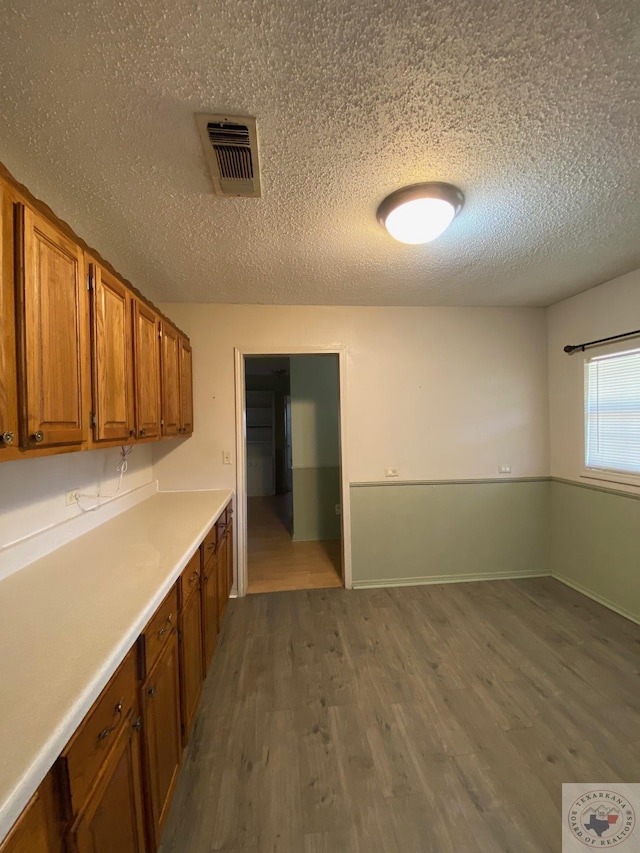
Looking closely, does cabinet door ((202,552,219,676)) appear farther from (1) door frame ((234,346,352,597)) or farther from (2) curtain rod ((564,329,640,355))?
(2) curtain rod ((564,329,640,355))

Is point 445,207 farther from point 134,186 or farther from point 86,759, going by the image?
point 86,759

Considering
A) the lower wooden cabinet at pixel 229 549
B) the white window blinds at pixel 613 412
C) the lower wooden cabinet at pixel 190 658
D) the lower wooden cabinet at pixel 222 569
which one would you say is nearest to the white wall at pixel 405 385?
the lower wooden cabinet at pixel 229 549

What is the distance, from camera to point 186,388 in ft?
8.71

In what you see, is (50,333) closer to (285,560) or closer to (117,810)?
(117,810)

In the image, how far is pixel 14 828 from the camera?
539 millimetres

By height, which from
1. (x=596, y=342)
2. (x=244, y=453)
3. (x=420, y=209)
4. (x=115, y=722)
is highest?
(x=420, y=209)

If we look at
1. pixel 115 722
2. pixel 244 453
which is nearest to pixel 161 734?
pixel 115 722

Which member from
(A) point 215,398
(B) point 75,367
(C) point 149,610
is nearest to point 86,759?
(C) point 149,610

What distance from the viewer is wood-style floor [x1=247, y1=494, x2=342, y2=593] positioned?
3.08 meters

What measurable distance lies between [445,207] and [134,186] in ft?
4.38

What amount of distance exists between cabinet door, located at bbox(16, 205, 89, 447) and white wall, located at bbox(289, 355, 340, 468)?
9.72ft

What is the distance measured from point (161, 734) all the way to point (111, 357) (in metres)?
1.47

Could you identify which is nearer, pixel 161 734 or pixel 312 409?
pixel 161 734
